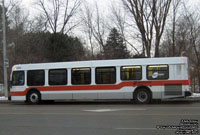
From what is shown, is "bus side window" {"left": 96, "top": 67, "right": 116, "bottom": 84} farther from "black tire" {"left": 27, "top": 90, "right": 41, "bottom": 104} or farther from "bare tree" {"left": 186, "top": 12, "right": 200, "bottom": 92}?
"bare tree" {"left": 186, "top": 12, "right": 200, "bottom": 92}

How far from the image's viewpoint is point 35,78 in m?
17.2

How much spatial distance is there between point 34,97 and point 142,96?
24.3 ft

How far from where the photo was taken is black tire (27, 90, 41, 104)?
1716 cm

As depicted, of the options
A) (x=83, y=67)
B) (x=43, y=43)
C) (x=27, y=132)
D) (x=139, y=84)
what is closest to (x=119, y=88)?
(x=139, y=84)

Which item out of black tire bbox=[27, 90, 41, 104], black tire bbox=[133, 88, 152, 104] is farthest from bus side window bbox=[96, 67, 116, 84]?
black tire bbox=[27, 90, 41, 104]

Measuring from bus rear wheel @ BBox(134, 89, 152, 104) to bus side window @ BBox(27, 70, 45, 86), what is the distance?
21.2 ft

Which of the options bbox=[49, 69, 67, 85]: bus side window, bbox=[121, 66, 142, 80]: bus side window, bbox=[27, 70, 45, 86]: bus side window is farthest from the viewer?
bbox=[27, 70, 45, 86]: bus side window

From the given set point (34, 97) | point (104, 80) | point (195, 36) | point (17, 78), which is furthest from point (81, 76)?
point (195, 36)

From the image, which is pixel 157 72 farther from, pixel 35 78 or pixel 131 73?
pixel 35 78

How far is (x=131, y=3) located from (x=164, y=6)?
9.81ft

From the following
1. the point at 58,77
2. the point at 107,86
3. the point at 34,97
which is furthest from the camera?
the point at 34,97

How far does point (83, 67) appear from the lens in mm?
16359

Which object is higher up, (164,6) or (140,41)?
(164,6)

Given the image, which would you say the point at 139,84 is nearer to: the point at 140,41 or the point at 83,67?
the point at 83,67
